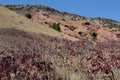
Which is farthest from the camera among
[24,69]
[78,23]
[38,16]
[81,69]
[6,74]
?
[38,16]

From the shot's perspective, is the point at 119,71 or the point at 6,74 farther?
the point at 6,74

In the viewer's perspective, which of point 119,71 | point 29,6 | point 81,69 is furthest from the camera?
point 29,6

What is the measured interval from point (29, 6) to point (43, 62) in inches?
7251

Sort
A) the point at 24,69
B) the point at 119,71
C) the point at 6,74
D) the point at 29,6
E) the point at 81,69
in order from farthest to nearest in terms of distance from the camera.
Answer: the point at 29,6
the point at 81,69
the point at 24,69
the point at 6,74
the point at 119,71

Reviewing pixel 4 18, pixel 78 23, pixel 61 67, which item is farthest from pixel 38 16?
pixel 61 67

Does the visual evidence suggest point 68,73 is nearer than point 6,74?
No

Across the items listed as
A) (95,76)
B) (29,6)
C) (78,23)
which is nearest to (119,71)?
(95,76)

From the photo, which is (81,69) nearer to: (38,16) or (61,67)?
(61,67)

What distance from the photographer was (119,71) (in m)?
6.82

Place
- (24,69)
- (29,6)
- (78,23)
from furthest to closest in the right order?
1. (29,6)
2. (78,23)
3. (24,69)

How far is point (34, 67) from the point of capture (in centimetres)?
815

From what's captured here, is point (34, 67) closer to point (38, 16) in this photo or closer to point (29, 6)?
point (38, 16)

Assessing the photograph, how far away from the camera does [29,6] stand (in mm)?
190875

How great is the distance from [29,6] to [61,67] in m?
184
